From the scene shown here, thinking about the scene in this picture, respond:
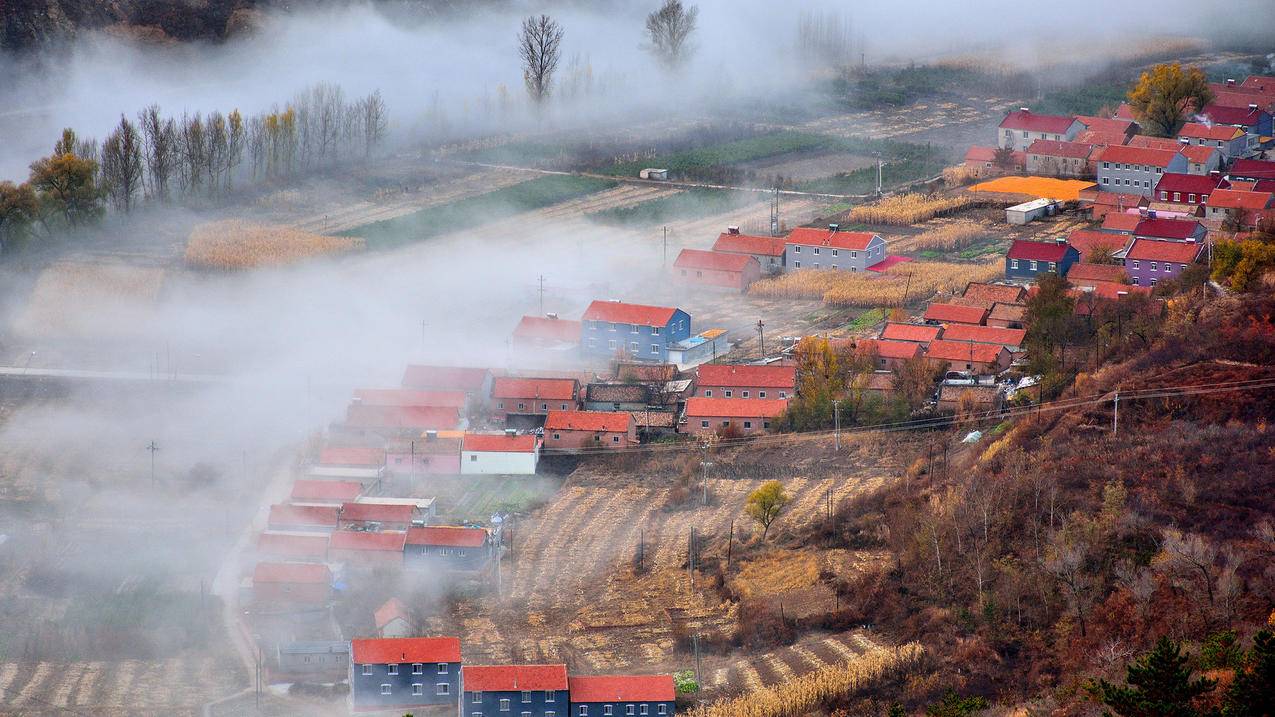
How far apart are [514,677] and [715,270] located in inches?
464

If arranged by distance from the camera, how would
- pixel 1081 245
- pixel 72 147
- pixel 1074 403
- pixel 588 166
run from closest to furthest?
pixel 1074 403, pixel 1081 245, pixel 72 147, pixel 588 166

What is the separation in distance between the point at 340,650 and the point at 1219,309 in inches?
399

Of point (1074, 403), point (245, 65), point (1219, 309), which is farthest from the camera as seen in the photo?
point (245, 65)

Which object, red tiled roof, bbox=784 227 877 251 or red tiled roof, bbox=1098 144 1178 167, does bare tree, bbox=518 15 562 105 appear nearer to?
red tiled roof, bbox=1098 144 1178 167

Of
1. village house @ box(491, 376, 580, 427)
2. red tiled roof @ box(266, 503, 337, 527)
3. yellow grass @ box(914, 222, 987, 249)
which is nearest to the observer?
red tiled roof @ box(266, 503, 337, 527)

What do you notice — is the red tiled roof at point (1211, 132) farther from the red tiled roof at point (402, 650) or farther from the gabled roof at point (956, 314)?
the red tiled roof at point (402, 650)

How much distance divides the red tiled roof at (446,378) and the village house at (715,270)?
5.29m

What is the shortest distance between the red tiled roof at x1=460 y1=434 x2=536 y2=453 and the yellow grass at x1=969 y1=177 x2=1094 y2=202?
12.9 metres

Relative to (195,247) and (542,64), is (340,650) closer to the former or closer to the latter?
(195,247)

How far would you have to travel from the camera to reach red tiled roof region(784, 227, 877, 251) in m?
26.0

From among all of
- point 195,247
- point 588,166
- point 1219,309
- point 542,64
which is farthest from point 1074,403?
point 542,64

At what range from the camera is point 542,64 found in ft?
124

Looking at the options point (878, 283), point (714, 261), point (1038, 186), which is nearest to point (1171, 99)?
point (1038, 186)

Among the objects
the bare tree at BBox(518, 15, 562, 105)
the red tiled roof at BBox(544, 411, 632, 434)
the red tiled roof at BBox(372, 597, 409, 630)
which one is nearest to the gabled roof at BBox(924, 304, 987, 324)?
the red tiled roof at BBox(544, 411, 632, 434)
